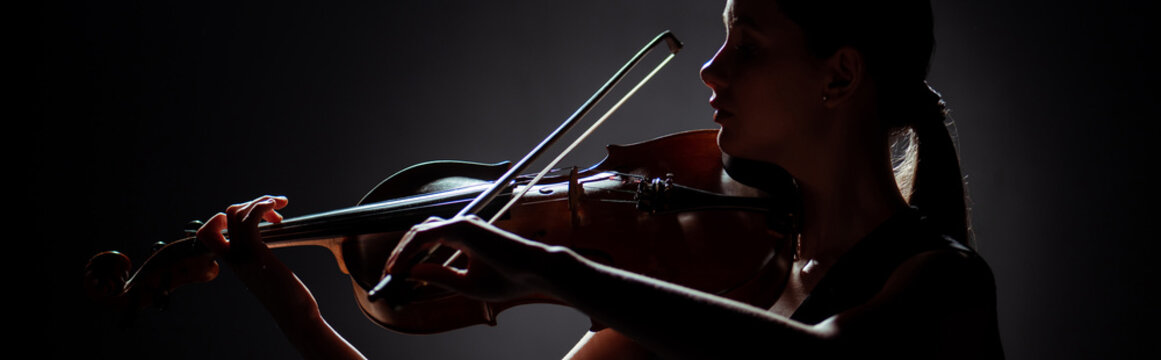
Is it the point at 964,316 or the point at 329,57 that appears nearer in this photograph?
the point at 964,316

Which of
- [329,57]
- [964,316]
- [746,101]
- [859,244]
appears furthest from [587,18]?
[964,316]

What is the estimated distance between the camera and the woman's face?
0.63 meters

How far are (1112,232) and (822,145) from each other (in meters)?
1.00

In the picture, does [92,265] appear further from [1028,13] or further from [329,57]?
[1028,13]

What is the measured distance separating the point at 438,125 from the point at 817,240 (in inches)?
36.8

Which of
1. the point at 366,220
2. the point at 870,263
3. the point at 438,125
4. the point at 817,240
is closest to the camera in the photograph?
the point at 870,263

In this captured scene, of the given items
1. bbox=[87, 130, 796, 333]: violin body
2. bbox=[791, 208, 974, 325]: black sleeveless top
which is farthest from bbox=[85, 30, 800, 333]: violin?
bbox=[791, 208, 974, 325]: black sleeveless top

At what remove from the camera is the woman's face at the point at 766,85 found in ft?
2.07

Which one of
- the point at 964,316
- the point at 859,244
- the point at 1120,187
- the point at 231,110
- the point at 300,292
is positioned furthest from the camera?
the point at 231,110

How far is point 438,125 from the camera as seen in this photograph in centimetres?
140

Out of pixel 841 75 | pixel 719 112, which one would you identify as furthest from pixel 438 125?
pixel 841 75

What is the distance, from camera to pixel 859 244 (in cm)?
63

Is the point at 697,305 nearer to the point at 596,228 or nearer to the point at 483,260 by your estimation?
the point at 483,260

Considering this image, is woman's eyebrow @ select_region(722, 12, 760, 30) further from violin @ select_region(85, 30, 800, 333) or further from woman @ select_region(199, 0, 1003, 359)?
violin @ select_region(85, 30, 800, 333)
